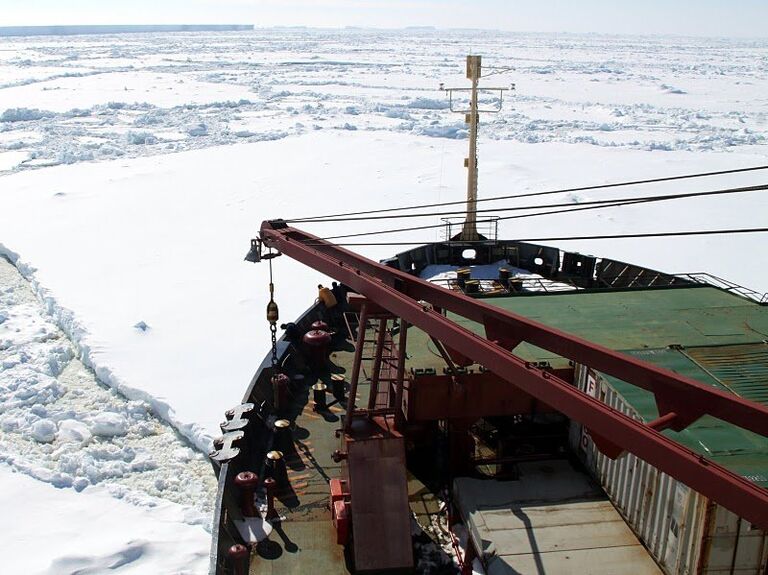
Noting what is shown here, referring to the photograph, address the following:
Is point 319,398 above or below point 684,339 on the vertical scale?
below

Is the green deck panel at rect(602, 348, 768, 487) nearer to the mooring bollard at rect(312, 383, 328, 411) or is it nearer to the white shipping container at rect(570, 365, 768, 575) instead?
the white shipping container at rect(570, 365, 768, 575)

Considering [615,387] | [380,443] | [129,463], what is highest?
[615,387]

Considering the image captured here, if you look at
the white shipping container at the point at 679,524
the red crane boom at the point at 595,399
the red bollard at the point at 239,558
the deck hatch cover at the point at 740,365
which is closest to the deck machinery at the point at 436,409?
the red crane boom at the point at 595,399

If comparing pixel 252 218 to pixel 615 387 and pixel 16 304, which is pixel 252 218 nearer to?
pixel 16 304


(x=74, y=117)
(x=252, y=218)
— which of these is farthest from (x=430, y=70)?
(x=252, y=218)

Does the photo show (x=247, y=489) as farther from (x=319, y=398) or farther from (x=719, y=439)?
(x=719, y=439)

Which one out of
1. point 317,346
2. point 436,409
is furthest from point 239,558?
point 317,346
